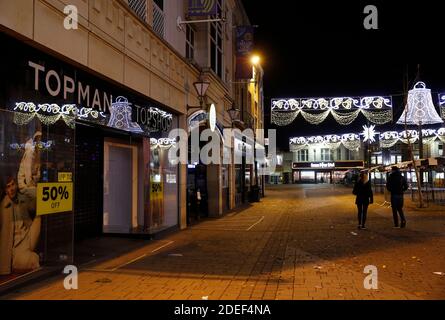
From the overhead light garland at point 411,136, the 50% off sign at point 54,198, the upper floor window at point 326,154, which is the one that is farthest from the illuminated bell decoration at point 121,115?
the upper floor window at point 326,154

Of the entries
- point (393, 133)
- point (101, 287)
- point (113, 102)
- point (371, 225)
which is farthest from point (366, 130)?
point (101, 287)

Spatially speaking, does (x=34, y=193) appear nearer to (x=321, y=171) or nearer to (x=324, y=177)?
(x=321, y=171)

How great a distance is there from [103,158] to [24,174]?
207 inches

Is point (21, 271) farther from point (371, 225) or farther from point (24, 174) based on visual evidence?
point (371, 225)

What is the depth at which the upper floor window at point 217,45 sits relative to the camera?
19.5 meters

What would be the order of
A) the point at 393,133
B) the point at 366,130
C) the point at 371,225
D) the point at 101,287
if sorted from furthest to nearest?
the point at 393,133
the point at 366,130
the point at 371,225
the point at 101,287

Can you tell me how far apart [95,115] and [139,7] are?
3219 mm

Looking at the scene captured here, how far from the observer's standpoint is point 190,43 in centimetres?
1658

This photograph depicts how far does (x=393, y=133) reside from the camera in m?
50.8

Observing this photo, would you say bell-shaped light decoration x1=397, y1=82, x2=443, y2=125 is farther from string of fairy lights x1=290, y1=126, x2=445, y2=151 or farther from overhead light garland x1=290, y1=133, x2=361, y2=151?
overhead light garland x1=290, y1=133, x2=361, y2=151

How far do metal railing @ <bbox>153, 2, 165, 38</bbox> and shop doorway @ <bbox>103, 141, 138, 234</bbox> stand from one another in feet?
10.7

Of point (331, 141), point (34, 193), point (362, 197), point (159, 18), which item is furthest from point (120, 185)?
point (331, 141)

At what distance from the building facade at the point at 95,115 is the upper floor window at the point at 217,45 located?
844mm
